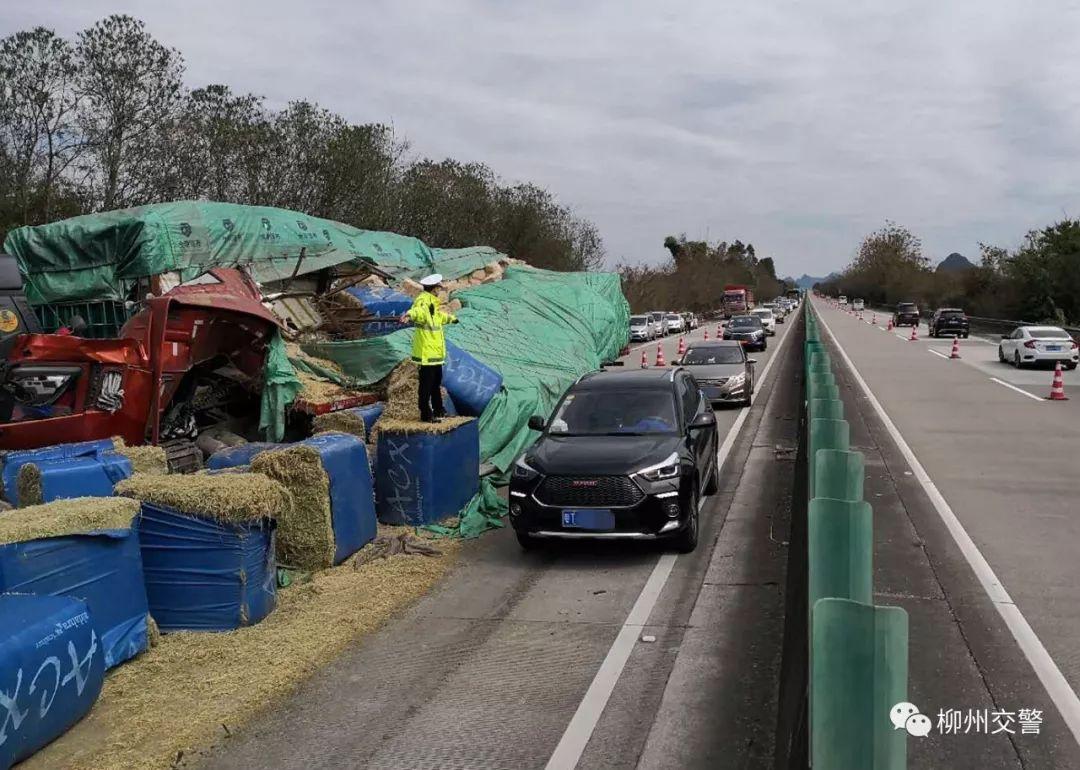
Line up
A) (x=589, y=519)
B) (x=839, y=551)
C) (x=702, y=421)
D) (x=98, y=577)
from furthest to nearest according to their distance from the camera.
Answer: (x=702, y=421) < (x=589, y=519) < (x=98, y=577) < (x=839, y=551)

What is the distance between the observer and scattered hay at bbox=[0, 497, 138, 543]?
5539 mm

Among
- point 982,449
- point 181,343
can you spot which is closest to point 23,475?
point 181,343

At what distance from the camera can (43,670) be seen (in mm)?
4715

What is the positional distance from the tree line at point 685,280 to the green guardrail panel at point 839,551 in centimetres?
6589

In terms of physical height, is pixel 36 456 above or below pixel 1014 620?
above

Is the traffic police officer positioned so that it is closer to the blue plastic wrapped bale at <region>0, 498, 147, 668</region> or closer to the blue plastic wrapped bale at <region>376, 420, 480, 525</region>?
the blue plastic wrapped bale at <region>376, 420, 480, 525</region>

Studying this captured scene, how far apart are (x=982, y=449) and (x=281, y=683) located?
11.9 meters

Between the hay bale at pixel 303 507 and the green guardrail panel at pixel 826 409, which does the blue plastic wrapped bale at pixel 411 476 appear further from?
the green guardrail panel at pixel 826 409

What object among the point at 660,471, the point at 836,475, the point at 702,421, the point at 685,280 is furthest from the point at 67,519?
the point at 685,280

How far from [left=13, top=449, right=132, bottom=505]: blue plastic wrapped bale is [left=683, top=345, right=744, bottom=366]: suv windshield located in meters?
14.8

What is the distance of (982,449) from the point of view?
1405cm

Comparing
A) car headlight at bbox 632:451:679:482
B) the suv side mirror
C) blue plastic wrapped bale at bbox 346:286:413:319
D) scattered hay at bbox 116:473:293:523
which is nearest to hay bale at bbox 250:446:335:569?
scattered hay at bbox 116:473:293:523

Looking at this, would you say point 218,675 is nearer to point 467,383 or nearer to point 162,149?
point 467,383

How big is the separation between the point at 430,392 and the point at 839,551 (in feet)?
21.1
